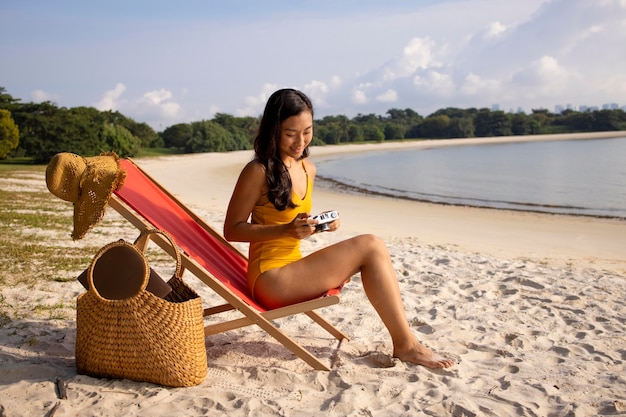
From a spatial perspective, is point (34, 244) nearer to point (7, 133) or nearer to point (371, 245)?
point (371, 245)

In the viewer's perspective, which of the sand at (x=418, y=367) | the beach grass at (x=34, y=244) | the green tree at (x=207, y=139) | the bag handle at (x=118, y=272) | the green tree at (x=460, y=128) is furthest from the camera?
the green tree at (x=460, y=128)

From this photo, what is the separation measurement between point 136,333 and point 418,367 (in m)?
1.45

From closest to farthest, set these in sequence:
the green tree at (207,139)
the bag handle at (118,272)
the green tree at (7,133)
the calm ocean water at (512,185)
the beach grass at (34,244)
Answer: the bag handle at (118,272)
the beach grass at (34,244)
the calm ocean water at (512,185)
the green tree at (7,133)
the green tree at (207,139)

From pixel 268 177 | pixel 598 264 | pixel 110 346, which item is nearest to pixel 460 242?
pixel 598 264

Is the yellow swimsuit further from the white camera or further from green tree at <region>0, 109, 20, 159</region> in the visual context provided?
green tree at <region>0, 109, 20, 159</region>

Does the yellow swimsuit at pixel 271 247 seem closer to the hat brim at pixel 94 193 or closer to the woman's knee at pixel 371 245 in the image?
the woman's knee at pixel 371 245

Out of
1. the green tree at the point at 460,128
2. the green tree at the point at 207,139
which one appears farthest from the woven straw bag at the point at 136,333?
the green tree at the point at 460,128

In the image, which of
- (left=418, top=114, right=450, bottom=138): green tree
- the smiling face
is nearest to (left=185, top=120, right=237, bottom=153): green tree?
the smiling face

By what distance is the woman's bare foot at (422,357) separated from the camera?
119 inches

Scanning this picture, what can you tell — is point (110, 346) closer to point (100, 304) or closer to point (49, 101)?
point (100, 304)

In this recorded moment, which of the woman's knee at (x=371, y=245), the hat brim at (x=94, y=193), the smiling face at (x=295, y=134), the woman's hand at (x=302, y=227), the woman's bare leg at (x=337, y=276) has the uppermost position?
the smiling face at (x=295, y=134)

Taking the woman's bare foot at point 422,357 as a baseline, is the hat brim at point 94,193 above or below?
above

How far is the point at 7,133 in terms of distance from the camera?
73.8 ft

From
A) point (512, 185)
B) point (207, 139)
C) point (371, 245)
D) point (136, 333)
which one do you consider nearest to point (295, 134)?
point (371, 245)
